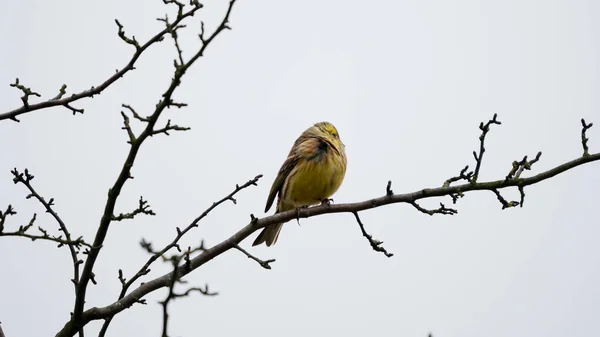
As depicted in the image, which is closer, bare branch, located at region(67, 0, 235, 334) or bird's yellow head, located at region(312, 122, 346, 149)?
bare branch, located at region(67, 0, 235, 334)

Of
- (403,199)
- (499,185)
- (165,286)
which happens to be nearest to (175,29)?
(165,286)

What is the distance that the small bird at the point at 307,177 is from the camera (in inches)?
277

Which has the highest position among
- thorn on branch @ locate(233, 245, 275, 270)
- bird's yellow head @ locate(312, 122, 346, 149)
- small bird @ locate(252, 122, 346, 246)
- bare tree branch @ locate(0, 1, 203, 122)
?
bird's yellow head @ locate(312, 122, 346, 149)

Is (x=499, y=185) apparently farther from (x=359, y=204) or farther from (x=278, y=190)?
(x=278, y=190)

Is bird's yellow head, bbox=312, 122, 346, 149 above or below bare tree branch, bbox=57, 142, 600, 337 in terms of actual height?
above

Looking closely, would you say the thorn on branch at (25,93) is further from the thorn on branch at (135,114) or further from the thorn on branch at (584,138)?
the thorn on branch at (584,138)

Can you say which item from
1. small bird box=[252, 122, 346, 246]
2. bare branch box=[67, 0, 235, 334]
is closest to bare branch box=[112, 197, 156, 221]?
bare branch box=[67, 0, 235, 334]

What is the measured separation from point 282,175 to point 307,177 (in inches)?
17.7

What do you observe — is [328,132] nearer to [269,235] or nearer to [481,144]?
[269,235]

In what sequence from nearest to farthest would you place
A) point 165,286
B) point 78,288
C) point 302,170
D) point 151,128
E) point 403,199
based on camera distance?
point 151,128 → point 78,288 → point 165,286 → point 403,199 → point 302,170

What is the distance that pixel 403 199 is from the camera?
15.0 feet

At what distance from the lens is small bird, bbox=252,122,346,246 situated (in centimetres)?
703

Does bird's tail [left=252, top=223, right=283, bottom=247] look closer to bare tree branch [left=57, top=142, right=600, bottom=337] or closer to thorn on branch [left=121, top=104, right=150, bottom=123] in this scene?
bare tree branch [left=57, top=142, right=600, bottom=337]

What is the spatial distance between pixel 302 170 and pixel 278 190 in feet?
1.69
